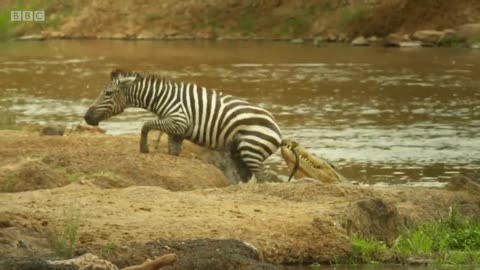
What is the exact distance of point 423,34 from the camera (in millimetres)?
46531

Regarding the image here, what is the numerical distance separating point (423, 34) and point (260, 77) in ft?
44.7

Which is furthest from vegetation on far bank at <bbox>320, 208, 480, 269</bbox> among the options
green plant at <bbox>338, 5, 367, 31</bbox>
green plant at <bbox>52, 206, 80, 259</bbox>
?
green plant at <bbox>338, 5, 367, 31</bbox>

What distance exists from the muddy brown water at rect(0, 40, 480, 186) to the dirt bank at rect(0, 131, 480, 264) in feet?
13.4

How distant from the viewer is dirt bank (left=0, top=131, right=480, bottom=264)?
1085 centimetres

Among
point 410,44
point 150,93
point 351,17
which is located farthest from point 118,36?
point 150,93

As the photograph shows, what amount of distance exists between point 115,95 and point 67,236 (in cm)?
777

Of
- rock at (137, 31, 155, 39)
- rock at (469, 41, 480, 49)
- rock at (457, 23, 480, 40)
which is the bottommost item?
rock at (137, 31, 155, 39)

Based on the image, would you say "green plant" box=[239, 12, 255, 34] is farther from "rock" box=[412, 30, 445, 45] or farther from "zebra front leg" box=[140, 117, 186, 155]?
"zebra front leg" box=[140, 117, 186, 155]

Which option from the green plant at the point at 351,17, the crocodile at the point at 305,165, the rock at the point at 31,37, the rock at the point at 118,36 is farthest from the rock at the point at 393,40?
the crocodile at the point at 305,165

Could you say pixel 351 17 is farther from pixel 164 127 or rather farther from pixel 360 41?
pixel 164 127

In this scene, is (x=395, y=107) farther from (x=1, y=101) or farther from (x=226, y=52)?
(x=226, y=52)

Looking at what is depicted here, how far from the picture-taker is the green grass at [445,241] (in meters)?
11.0

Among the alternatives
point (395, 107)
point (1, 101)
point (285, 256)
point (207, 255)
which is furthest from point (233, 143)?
point (1, 101)

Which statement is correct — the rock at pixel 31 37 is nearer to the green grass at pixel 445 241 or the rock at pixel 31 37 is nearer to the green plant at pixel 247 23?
the green plant at pixel 247 23
